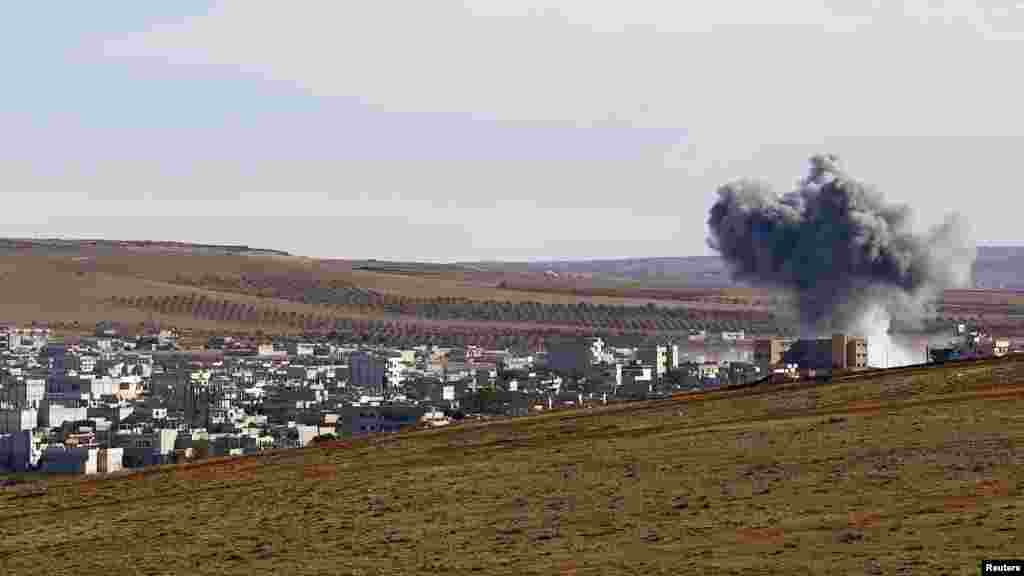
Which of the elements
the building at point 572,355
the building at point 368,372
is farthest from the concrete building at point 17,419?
the building at point 572,355

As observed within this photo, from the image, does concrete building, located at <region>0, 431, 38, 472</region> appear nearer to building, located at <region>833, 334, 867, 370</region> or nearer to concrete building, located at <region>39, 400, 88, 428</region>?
concrete building, located at <region>39, 400, 88, 428</region>

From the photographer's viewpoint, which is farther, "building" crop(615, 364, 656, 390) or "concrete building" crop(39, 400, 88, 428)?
"building" crop(615, 364, 656, 390)

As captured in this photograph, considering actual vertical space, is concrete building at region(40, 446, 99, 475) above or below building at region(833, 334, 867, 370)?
below

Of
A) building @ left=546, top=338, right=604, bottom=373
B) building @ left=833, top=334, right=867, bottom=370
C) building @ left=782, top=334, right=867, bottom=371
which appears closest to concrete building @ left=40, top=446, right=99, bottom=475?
building @ left=782, top=334, right=867, bottom=371

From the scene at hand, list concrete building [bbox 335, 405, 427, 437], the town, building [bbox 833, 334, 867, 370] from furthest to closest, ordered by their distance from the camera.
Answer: building [bbox 833, 334, 867, 370], concrete building [bbox 335, 405, 427, 437], the town

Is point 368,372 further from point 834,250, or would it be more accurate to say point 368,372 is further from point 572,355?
point 834,250

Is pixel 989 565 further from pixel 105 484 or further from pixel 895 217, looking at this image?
pixel 895 217

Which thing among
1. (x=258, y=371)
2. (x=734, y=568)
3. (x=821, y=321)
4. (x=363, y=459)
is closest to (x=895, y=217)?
(x=821, y=321)
